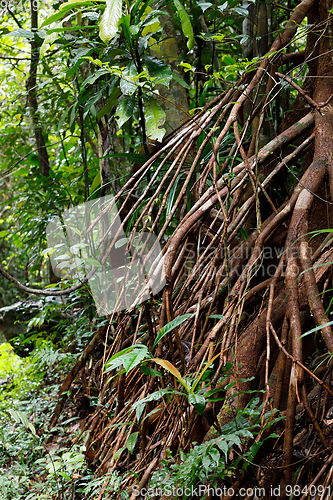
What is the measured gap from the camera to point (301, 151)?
164 cm

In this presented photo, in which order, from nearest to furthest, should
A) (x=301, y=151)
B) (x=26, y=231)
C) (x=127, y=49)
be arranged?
(x=301, y=151)
(x=127, y=49)
(x=26, y=231)

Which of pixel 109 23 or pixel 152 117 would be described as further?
pixel 152 117

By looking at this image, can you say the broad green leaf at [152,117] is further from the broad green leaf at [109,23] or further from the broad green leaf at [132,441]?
the broad green leaf at [132,441]

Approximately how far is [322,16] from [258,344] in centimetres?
143

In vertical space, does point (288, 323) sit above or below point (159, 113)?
below

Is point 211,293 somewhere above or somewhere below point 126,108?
below

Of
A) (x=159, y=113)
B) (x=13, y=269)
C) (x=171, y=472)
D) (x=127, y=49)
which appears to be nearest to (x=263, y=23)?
(x=127, y=49)

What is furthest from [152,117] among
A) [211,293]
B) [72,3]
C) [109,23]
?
[211,293]

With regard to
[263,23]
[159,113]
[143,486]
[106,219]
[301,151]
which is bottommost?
[143,486]

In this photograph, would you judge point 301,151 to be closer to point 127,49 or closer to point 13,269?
point 127,49

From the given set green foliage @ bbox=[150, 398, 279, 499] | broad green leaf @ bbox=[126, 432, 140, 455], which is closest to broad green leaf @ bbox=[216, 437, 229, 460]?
green foliage @ bbox=[150, 398, 279, 499]

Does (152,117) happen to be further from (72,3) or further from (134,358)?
(134,358)

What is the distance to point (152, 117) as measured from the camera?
64.7 inches

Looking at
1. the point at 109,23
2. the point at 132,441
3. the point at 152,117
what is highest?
the point at 109,23
